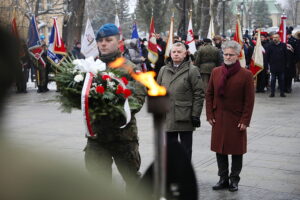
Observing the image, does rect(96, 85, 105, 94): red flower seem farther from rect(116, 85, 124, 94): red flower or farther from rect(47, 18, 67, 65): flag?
rect(47, 18, 67, 65): flag

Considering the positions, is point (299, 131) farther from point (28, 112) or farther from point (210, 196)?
point (28, 112)

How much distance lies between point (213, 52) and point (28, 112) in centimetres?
500

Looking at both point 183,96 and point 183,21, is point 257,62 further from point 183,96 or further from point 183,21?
point 183,21

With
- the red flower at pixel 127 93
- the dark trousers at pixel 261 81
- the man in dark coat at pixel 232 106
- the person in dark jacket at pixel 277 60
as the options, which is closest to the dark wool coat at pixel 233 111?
the man in dark coat at pixel 232 106

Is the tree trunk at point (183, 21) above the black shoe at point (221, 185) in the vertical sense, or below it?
above

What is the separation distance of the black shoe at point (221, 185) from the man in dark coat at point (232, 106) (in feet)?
0.39

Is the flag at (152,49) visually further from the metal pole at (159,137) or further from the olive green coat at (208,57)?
the metal pole at (159,137)

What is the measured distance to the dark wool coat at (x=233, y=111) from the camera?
21.9 feet

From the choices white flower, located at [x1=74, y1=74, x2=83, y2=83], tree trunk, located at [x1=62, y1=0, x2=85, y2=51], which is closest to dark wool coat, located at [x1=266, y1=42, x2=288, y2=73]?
tree trunk, located at [x1=62, y1=0, x2=85, y2=51]

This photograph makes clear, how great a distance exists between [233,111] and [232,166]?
→ 66 centimetres

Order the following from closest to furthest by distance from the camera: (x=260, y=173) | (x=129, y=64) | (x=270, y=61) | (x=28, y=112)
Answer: (x=129, y=64) < (x=260, y=173) < (x=28, y=112) < (x=270, y=61)

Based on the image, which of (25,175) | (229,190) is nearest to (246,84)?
(229,190)

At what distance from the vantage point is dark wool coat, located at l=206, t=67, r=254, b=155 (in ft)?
21.9

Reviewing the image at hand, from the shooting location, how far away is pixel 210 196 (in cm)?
671
